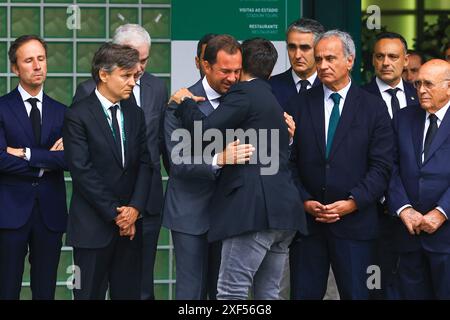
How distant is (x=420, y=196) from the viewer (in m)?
8.01

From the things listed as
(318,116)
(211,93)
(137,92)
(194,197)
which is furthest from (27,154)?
(318,116)

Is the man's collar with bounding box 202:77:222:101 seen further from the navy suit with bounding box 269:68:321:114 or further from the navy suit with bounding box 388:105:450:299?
the navy suit with bounding box 388:105:450:299

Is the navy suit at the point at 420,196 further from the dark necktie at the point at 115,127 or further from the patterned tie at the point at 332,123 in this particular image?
the dark necktie at the point at 115,127

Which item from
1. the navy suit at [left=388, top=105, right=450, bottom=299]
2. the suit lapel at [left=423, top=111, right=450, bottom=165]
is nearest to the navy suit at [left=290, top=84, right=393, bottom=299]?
the navy suit at [left=388, top=105, right=450, bottom=299]

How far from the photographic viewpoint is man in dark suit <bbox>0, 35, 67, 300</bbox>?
26.4ft

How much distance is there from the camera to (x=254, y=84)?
300 inches

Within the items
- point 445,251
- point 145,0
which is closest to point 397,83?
point 445,251

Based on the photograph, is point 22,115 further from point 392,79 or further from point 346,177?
point 392,79

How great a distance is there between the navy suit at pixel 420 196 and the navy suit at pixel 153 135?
1.42 metres

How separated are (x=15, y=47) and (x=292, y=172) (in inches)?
71.1

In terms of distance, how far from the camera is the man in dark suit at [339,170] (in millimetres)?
7973

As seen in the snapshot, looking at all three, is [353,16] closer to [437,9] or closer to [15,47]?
[15,47]

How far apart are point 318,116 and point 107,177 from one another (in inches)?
50.8

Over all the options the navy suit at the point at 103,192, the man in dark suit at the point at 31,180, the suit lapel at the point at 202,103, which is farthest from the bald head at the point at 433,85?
the man in dark suit at the point at 31,180
